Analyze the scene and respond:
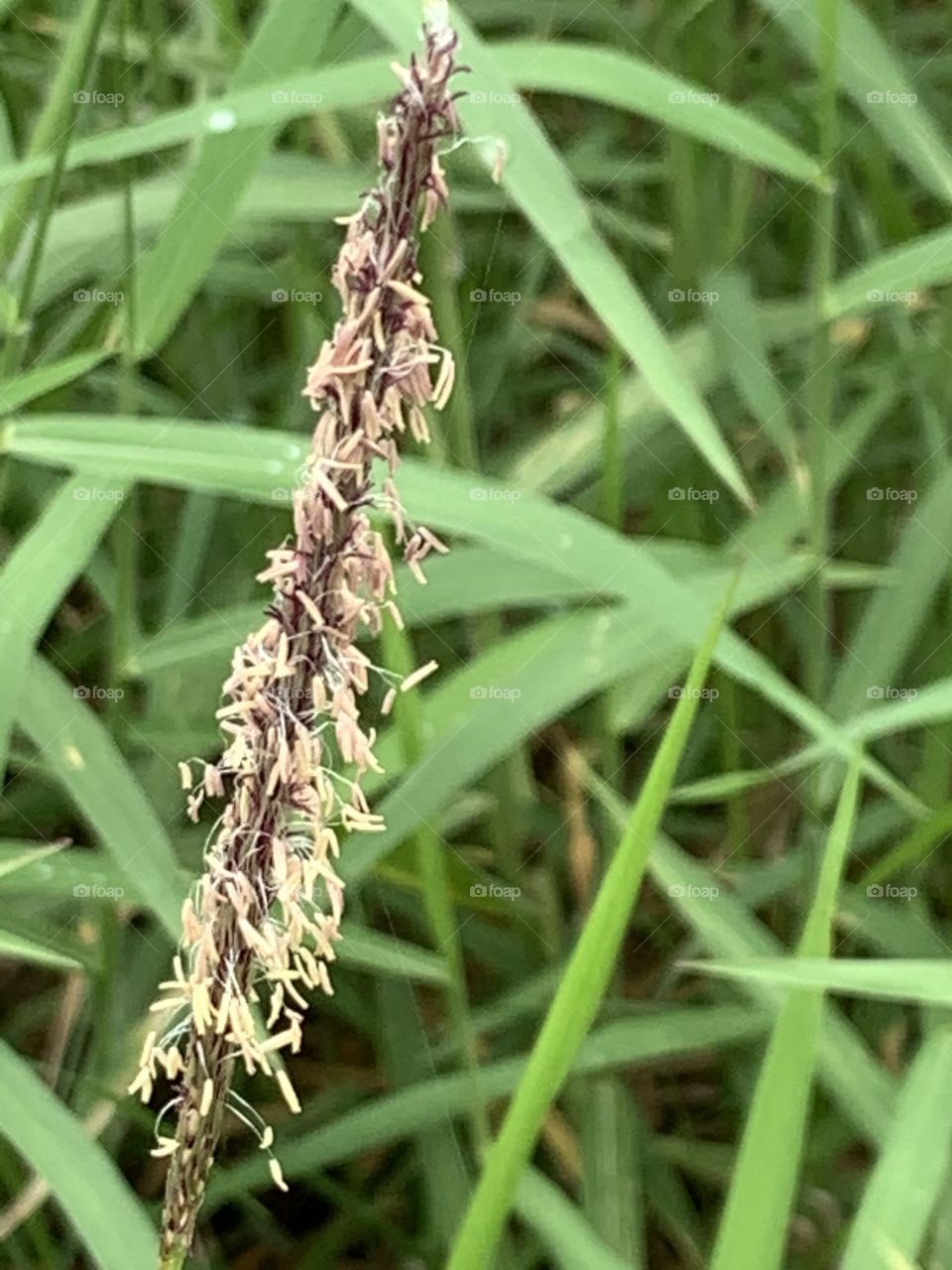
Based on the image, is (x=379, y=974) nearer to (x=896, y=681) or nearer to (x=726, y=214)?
(x=896, y=681)

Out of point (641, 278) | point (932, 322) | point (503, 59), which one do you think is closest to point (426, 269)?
point (503, 59)

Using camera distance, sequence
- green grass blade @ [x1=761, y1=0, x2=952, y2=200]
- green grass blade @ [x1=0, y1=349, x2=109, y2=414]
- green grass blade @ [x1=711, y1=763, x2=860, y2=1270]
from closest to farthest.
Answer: green grass blade @ [x1=711, y1=763, x2=860, y2=1270]
green grass blade @ [x1=0, y1=349, x2=109, y2=414]
green grass blade @ [x1=761, y1=0, x2=952, y2=200]

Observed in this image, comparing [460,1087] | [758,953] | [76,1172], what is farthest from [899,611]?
[76,1172]

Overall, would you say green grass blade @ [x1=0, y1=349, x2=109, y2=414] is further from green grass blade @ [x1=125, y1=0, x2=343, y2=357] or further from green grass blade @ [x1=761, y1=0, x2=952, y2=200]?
green grass blade @ [x1=761, y1=0, x2=952, y2=200]

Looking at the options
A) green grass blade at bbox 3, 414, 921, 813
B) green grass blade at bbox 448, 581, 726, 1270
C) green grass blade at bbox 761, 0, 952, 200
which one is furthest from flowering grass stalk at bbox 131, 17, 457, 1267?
green grass blade at bbox 761, 0, 952, 200

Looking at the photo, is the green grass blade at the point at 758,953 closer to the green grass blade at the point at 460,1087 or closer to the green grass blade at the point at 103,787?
the green grass blade at the point at 460,1087

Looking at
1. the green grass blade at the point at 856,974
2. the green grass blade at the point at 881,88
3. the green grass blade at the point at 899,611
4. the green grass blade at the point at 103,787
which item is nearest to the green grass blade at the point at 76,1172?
the green grass blade at the point at 103,787
